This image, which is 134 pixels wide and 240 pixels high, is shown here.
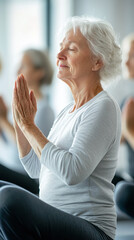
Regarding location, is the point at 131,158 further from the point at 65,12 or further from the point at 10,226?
the point at 65,12

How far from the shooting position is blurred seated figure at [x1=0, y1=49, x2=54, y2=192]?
8.89 feet

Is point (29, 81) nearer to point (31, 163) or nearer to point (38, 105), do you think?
point (38, 105)

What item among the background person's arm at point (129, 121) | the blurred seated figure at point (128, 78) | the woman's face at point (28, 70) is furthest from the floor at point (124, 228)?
the woman's face at point (28, 70)

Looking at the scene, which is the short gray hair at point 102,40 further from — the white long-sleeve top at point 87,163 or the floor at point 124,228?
the floor at point 124,228

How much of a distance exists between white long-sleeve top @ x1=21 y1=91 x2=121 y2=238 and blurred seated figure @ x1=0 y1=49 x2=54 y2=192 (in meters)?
0.96

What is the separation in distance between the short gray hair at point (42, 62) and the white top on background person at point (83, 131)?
1.59 m

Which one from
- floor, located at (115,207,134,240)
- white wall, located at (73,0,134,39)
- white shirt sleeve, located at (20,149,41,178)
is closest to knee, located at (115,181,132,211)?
floor, located at (115,207,134,240)

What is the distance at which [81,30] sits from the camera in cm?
159

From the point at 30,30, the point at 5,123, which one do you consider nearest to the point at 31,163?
the point at 5,123

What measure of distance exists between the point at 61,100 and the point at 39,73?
1.77 meters

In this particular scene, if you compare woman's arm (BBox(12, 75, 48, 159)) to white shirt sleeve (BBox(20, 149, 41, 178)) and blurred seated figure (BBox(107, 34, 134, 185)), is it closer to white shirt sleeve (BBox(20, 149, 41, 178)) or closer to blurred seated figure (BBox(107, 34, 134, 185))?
white shirt sleeve (BBox(20, 149, 41, 178))

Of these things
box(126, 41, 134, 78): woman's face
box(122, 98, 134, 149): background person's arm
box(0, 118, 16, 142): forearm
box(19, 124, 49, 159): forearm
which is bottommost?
box(0, 118, 16, 142): forearm

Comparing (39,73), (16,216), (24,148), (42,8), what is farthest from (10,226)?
(42,8)

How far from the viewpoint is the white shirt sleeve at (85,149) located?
139 cm
